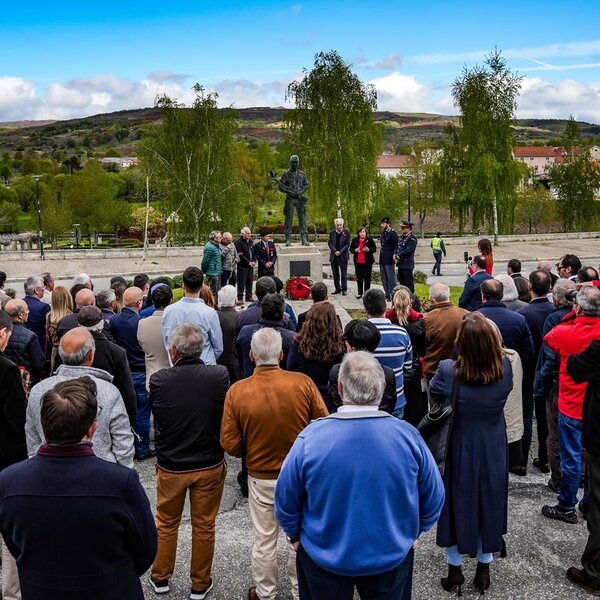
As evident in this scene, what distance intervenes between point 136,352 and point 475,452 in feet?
12.2

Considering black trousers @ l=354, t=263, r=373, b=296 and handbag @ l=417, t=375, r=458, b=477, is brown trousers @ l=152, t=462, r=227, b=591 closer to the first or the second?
handbag @ l=417, t=375, r=458, b=477

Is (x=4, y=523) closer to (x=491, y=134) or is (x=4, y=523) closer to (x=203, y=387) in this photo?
(x=203, y=387)

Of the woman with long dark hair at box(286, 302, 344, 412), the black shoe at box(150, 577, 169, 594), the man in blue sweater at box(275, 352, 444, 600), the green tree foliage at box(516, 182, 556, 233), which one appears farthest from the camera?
the green tree foliage at box(516, 182, 556, 233)

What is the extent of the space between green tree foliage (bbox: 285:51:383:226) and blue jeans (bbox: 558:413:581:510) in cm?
2845

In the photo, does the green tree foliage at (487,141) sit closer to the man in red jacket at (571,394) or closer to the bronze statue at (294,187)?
the bronze statue at (294,187)

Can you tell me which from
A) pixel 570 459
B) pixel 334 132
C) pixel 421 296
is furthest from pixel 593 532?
pixel 334 132

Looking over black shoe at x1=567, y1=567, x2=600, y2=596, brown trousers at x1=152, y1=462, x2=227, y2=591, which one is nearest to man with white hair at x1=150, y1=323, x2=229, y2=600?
brown trousers at x1=152, y1=462, x2=227, y2=591

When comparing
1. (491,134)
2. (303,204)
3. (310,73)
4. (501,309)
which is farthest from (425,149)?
(501,309)

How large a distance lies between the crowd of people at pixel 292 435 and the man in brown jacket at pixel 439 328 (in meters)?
0.02

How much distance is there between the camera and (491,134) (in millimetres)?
34156

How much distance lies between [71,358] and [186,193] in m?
32.6

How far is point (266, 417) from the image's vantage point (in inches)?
141

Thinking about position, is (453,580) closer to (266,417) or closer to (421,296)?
(266,417)

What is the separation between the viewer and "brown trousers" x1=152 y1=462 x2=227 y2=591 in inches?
150
